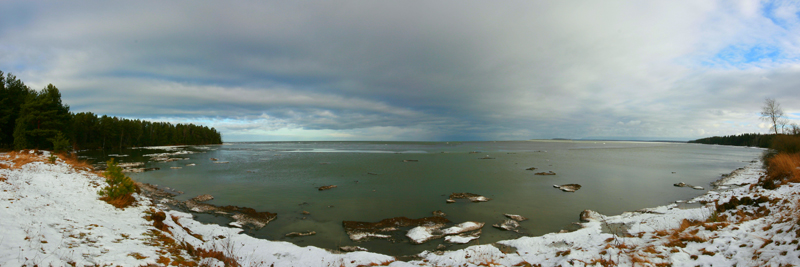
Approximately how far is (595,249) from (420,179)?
22.2m

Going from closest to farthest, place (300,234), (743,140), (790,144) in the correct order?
(300,234)
(790,144)
(743,140)

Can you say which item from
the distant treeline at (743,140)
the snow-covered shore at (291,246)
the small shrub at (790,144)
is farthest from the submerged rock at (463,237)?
the distant treeline at (743,140)

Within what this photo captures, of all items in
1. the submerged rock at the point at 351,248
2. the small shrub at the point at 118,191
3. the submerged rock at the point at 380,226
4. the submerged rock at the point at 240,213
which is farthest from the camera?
the submerged rock at the point at 240,213

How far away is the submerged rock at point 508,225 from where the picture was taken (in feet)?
44.4

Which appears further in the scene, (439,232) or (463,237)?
(439,232)

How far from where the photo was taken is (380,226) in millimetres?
13859

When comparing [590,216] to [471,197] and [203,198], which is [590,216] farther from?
[203,198]

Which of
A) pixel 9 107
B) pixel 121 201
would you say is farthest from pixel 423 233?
pixel 9 107

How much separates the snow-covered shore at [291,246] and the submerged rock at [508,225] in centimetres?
215

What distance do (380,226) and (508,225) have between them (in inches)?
241

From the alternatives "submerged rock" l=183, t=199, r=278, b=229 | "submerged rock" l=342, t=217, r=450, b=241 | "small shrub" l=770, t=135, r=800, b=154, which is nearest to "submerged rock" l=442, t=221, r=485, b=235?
"submerged rock" l=342, t=217, r=450, b=241

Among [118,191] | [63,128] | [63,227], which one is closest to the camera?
[63,227]

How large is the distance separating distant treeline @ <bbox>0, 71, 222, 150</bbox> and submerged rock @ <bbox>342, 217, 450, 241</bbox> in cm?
3410

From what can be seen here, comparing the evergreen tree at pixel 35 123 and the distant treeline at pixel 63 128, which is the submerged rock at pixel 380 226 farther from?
the evergreen tree at pixel 35 123
